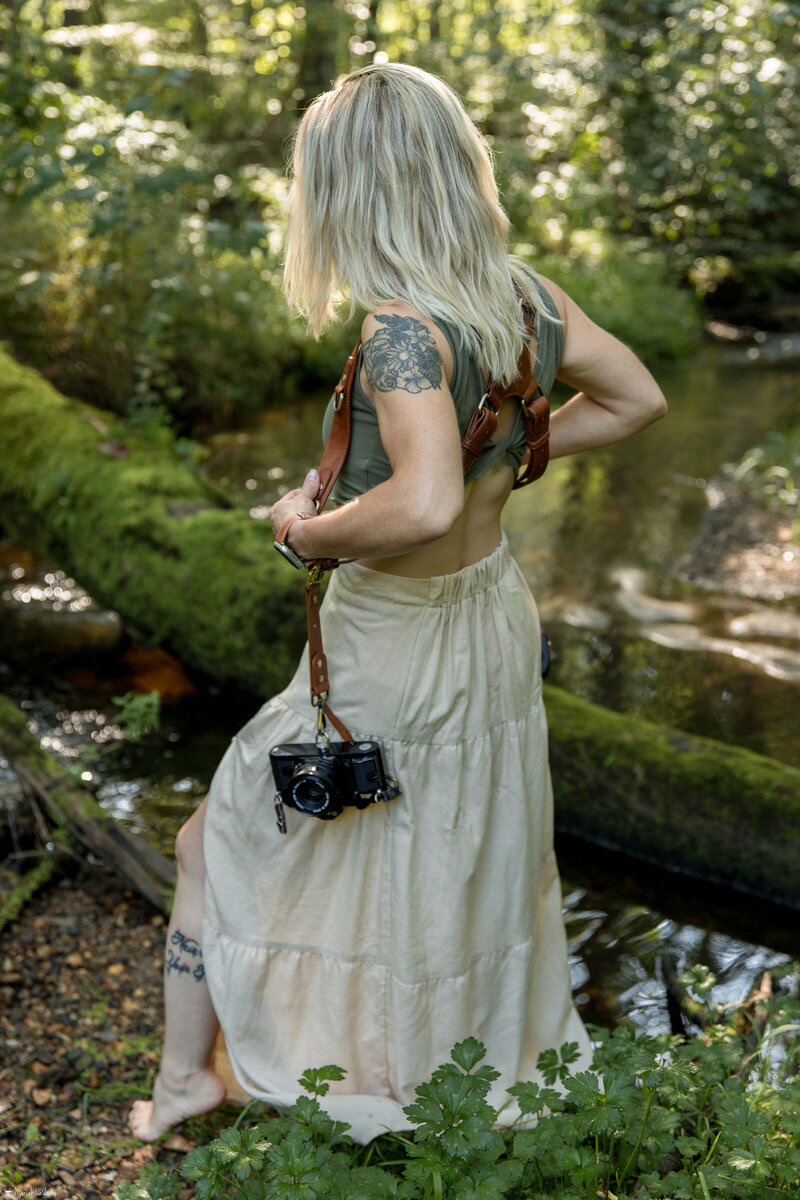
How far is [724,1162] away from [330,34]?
12.8m

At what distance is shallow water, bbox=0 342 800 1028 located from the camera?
9.95 ft

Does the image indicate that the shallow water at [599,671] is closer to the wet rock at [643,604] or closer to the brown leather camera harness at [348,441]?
the wet rock at [643,604]

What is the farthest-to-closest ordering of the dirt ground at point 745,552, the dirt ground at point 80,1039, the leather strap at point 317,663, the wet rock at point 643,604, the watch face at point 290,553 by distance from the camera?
the dirt ground at point 745,552 < the wet rock at point 643,604 < the dirt ground at point 80,1039 < the leather strap at point 317,663 < the watch face at point 290,553

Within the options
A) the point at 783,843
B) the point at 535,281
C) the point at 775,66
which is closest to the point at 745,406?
the point at 775,66

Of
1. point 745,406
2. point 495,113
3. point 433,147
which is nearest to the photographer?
point 433,147

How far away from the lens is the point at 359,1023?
204 cm

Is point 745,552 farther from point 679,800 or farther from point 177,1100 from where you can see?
point 177,1100

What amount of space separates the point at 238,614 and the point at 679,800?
1.79 meters

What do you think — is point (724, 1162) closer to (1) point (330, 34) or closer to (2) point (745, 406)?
(2) point (745, 406)

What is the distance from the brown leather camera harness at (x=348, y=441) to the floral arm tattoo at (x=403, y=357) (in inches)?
2.5

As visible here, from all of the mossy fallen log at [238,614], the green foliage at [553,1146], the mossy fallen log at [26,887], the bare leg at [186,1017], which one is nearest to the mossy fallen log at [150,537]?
the mossy fallen log at [238,614]

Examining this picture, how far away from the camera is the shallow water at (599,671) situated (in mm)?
3033

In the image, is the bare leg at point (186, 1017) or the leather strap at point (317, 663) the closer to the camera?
the leather strap at point (317, 663)

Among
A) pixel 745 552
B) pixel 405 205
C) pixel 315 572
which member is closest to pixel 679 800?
pixel 315 572
